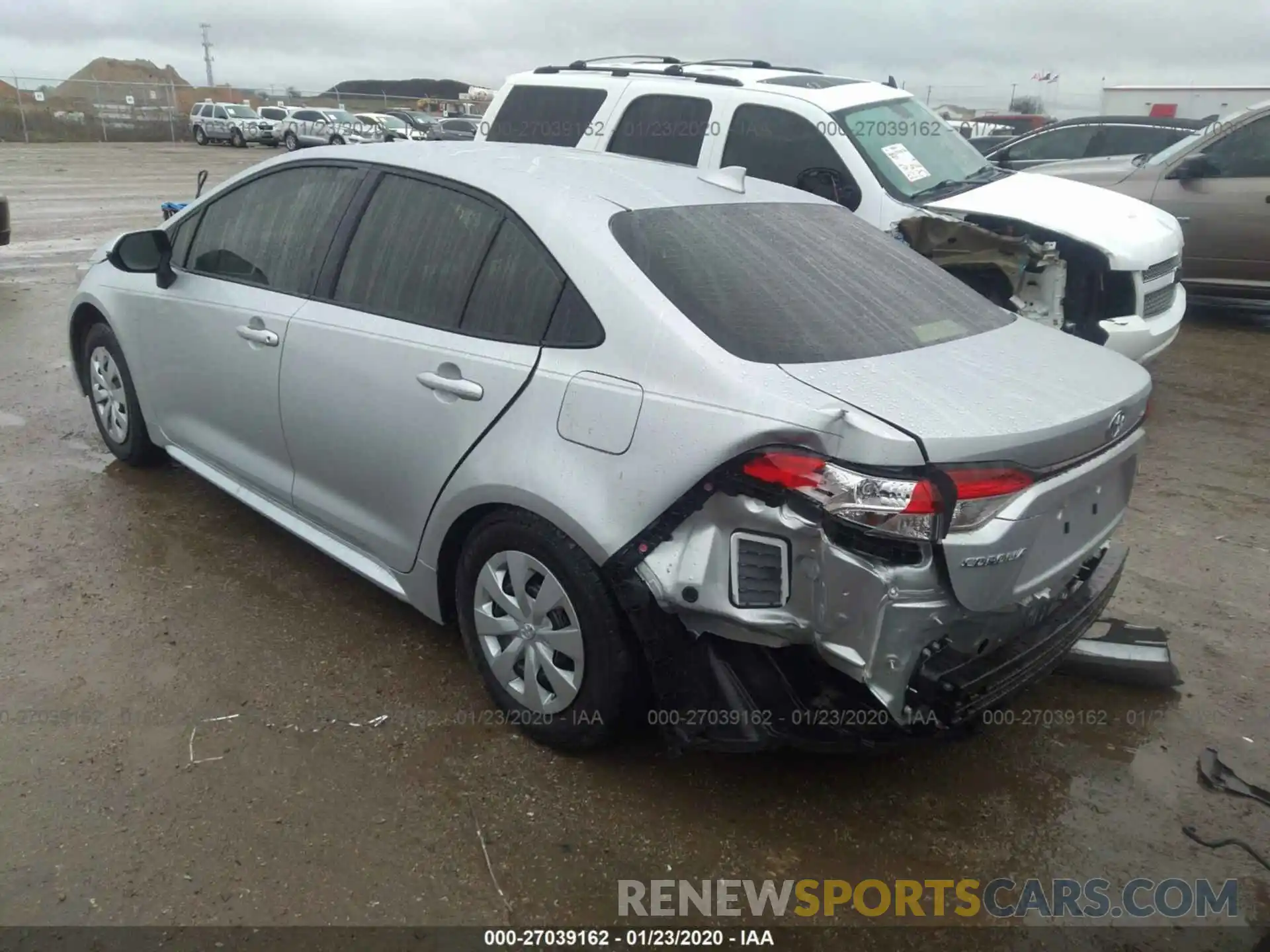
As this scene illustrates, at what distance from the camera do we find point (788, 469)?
7.54ft

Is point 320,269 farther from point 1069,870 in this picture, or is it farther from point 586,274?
point 1069,870

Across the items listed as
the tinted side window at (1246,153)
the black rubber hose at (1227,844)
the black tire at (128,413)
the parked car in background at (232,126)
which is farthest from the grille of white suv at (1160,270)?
the parked car in background at (232,126)

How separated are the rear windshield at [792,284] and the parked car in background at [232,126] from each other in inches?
1471

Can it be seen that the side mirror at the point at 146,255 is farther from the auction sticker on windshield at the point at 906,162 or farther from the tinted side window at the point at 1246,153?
the tinted side window at the point at 1246,153

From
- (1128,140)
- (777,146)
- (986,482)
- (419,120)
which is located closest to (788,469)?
(986,482)

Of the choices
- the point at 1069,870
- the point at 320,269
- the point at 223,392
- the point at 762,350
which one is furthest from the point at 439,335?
the point at 1069,870

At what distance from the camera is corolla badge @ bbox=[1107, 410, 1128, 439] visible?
2.64 metres

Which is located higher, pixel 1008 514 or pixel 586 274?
pixel 586 274

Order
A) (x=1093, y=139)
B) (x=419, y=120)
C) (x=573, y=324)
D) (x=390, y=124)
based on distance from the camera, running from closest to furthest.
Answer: (x=573, y=324) < (x=1093, y=139) < (x=390, y=124) < (x=419, y=120)

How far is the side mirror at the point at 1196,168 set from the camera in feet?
28.2

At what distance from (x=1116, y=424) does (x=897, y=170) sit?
4152 mm

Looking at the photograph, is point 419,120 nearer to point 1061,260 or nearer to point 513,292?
point 1061,260

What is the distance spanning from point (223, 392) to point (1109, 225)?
5201mm

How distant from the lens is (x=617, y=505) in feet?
8.37
